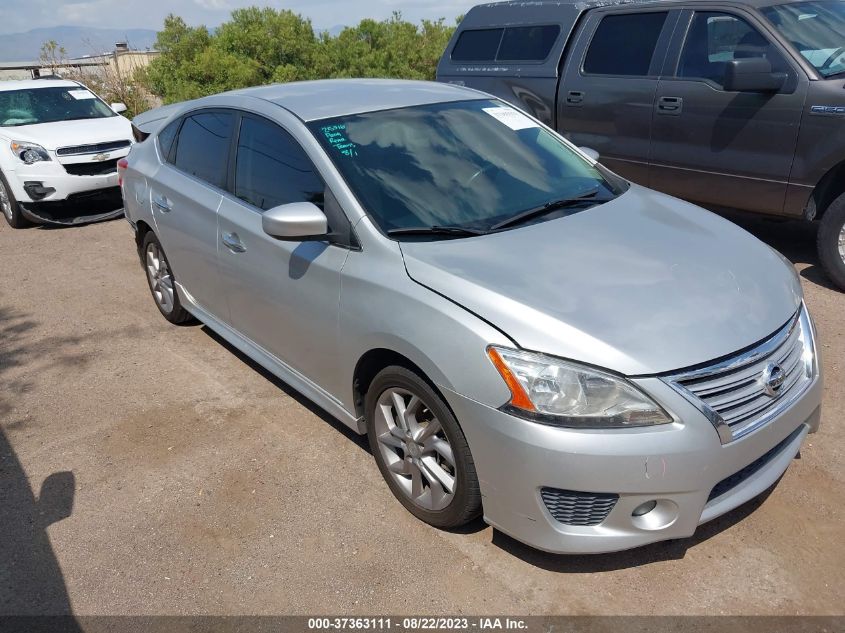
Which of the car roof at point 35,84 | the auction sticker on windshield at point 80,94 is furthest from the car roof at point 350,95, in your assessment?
the car roof at point 35,84

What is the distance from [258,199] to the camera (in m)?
3.96

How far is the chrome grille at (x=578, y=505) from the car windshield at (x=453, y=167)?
1.23 m

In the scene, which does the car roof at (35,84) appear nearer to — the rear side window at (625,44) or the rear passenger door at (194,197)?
the rear passenger door at (194,197)

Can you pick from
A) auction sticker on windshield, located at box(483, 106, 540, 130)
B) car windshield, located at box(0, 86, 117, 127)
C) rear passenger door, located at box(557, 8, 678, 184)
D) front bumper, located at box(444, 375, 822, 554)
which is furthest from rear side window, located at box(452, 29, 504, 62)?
front bumper, located at box(444, 375, 822, 554)

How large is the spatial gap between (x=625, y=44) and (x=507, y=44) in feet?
4.60

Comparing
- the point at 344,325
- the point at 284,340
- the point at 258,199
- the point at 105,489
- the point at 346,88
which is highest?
the point at 346,88

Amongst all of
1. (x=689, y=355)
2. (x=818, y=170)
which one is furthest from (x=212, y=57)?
(x=689, y=355)

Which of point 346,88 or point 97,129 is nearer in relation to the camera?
point 346,88

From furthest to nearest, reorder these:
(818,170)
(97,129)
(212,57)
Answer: (212,57)
(97,129)
(818,170)

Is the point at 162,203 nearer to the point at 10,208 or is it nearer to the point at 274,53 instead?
the point at 10,208

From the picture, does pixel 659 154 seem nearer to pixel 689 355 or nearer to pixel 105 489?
pixel 689 355

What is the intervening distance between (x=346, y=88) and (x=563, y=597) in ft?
9.59

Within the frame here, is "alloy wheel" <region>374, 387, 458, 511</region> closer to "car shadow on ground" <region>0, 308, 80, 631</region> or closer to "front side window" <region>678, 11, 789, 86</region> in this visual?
"car shadow on ground" <region>0, 308, 80, 631</region>

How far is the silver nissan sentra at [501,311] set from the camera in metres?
2.59
